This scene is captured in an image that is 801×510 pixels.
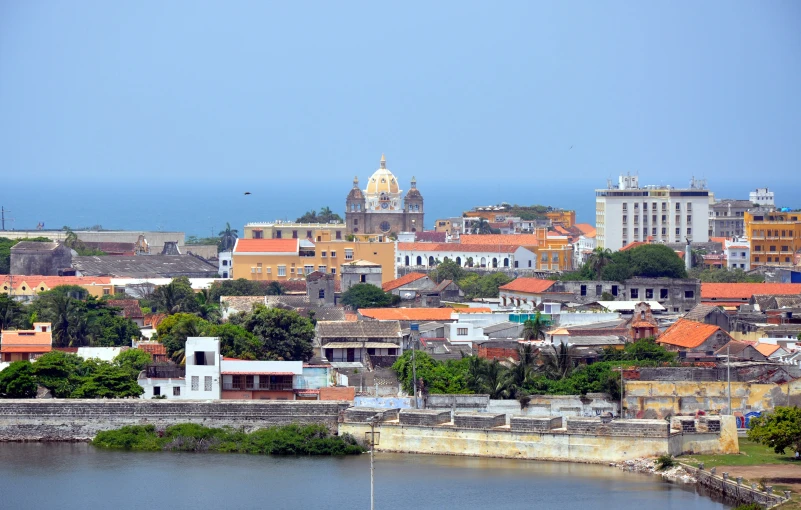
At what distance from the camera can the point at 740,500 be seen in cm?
3341

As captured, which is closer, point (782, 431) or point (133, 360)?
point (782, 431)

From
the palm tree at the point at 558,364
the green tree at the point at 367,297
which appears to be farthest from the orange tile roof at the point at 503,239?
the palm tree at the point at 558,364

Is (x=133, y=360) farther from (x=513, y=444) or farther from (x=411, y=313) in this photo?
(x=411, y=313)

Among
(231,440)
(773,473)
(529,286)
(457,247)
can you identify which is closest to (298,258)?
(529,286)

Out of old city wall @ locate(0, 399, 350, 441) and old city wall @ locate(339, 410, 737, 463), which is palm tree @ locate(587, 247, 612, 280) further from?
old city wall @ locate(339, 410, 737, 463)

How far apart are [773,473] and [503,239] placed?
62.4m

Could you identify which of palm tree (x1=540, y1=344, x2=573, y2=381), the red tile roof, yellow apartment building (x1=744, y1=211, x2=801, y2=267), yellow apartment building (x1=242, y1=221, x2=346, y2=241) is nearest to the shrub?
palm tree (x1=540, y1=344, x2=573, y2=381)

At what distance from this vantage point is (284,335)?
4669 cm

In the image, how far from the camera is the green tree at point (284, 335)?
152 feet

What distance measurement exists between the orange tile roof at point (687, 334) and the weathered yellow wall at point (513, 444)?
468 inches

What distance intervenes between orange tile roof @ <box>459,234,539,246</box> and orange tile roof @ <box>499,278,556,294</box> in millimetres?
24972

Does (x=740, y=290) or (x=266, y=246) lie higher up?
(x=266, y=246)

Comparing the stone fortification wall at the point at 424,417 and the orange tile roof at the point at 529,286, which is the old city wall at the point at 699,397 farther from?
the orange tile roof at the point at 529,286

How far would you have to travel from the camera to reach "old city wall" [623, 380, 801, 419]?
136 feet
